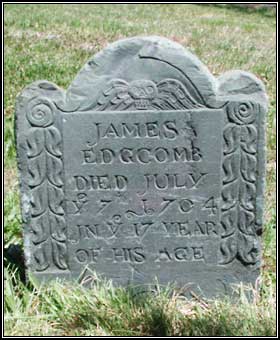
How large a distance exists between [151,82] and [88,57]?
216 inches

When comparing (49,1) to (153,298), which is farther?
(49,1)

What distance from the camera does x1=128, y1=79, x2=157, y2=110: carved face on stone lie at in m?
3.86

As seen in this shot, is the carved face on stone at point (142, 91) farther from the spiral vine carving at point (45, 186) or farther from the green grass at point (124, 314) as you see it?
the green grass at point (124, 314)

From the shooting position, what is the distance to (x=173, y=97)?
153 inches

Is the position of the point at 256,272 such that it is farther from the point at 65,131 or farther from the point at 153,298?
the point at 65,131

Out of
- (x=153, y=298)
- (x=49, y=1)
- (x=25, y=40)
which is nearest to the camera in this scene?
(x=153, y=298)

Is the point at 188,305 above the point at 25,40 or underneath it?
underneath

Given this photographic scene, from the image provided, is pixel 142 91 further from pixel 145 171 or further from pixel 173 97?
pixel 145 171

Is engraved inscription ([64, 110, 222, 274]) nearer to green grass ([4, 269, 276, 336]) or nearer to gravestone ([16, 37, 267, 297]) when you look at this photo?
gravestone ([16, 37, 267, 297])

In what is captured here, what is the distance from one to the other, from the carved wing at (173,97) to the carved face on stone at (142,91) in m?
0.03

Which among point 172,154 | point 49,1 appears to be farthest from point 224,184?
point 49,1

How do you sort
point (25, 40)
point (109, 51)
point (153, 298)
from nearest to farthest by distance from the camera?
point (109, 51) < point (153, 298) < point (25, 40)

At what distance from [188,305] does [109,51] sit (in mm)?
1585

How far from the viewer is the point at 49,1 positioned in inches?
550
